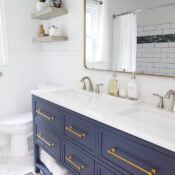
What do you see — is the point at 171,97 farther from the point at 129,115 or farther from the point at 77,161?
the point at 77,161

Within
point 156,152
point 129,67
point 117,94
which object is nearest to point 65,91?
point 117,94

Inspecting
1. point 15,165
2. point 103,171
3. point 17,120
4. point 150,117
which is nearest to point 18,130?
point 17,120

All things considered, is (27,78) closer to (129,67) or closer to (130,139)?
(129,67)

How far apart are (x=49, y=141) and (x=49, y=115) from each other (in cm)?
25

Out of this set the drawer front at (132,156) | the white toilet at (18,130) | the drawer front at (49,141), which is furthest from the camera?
the white toilet at (18,130)

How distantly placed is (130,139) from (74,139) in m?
0.54

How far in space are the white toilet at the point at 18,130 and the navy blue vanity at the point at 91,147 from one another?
33 centimetres

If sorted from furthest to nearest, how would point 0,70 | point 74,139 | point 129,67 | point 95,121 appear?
point 0,70 < point 129,67 < point 74,139 < point 95,121

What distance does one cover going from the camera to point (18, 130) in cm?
229

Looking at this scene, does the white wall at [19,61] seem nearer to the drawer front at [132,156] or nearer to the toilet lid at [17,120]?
the toilet lid at [17,120]

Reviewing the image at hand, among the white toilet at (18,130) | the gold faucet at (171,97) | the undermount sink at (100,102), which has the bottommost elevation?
the white toilet at (18,130)

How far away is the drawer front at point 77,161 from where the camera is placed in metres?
1.37

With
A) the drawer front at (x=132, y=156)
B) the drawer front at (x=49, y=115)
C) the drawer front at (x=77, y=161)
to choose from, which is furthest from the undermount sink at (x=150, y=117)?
the drawer front at (x=49, y=115)

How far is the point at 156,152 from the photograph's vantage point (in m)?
0.94
